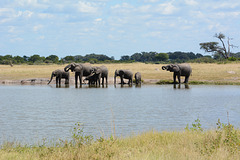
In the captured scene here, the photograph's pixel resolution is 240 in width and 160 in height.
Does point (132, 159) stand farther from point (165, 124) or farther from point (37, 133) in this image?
point (165, 124)

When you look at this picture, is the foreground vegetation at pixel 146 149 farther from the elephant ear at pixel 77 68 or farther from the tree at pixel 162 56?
the tree at pixel 162 56

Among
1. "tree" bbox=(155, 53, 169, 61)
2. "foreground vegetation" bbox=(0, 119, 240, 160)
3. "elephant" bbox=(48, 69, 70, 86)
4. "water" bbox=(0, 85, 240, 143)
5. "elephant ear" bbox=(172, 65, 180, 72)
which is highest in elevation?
"tree" bbox=(155, 53, 169, 61)

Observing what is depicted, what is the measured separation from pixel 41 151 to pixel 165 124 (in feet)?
22.8

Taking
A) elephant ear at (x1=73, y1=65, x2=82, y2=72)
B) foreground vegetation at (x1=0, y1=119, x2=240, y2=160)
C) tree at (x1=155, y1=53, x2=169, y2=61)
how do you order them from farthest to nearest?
tree at (x1=155, y1=53, x2=169, y2=61) < elephant ear at (x1=73, y1=65, x2=82, y2=72) < foreground vegetation at (x1=0, y1=119, x2=240, y2=160)

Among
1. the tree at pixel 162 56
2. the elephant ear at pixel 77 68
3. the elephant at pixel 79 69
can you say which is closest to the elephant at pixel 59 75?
the elephant at pixel 79 69

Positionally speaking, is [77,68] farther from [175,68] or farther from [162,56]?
[162,56]

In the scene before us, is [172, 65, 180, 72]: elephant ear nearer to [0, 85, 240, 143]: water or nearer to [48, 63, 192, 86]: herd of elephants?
[48, 63, 192, 86]: herd of elephants

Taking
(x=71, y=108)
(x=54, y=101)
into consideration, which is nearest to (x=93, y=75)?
(x=54, y=101)

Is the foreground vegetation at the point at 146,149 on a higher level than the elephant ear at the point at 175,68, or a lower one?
lower

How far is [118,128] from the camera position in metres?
13.7

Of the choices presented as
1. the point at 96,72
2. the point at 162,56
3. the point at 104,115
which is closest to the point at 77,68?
the point at 96,72

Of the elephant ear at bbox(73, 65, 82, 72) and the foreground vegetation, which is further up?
the elephant ear at bbox(73, 65, 82, 72)

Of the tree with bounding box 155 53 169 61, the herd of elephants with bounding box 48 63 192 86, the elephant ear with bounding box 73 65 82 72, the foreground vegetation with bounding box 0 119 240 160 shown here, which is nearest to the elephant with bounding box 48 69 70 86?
the herd of elephants with bounding box 48 63 192 86

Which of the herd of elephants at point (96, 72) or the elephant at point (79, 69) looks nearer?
the elephant at point (79, 69)
